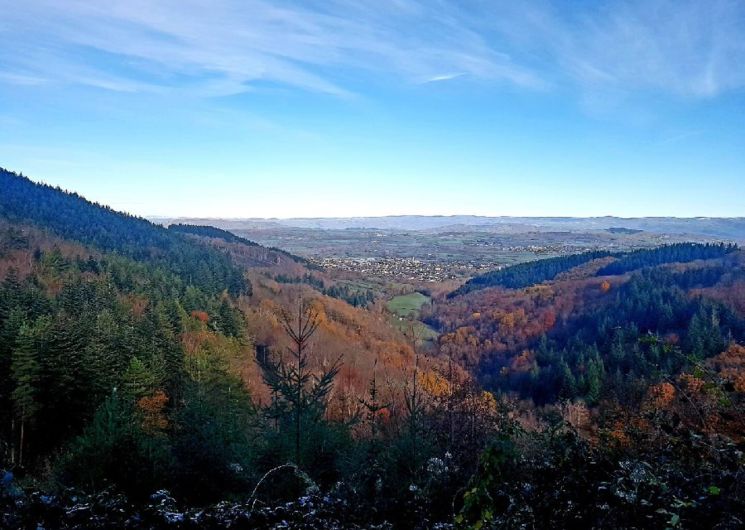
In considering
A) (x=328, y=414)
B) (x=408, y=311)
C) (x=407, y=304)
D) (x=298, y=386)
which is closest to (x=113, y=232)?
(x=408, y=311)

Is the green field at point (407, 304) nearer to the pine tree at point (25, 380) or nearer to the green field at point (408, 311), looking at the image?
the green field at point (408, 311)

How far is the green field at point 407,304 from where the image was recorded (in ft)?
424

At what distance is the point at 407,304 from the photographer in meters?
142

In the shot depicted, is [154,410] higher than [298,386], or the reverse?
[298,386]

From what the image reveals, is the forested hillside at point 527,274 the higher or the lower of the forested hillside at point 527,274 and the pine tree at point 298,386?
the lower

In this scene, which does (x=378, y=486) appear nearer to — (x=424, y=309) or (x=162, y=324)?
(x=162, y=324)

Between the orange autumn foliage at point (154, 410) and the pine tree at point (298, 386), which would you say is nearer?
the pine tree at point (298, 386)

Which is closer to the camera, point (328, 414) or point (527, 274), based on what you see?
point (328, 414)

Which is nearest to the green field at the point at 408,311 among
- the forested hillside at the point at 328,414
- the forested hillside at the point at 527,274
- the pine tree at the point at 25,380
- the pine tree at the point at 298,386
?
the forested hillside at the point at 328,414

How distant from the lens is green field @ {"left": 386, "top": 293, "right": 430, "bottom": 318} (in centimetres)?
12912

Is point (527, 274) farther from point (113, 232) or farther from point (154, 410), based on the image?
point (154, 410)

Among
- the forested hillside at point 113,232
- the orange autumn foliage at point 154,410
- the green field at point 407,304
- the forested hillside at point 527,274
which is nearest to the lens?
the orange autumn foliage at point 154,410

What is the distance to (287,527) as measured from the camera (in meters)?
4.58

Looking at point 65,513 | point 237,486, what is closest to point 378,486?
point 65,513
